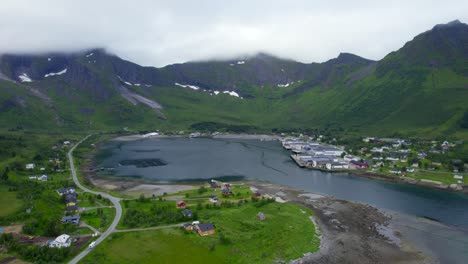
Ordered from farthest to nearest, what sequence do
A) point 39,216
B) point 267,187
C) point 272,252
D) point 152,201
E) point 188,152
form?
1. point 188,152
2. point 267,187
3. point 152,201
4. point 39,216
5. point 272,252

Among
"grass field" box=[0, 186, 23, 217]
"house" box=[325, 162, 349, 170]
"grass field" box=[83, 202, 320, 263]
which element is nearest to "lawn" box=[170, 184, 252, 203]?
"grass field" box=[83, 202, 320, 263]

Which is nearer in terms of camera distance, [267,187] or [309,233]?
[309,233]

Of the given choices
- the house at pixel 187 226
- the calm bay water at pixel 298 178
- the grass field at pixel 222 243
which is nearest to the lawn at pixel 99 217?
the grass field at pixel 222 243

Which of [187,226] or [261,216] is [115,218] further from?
[261,216]

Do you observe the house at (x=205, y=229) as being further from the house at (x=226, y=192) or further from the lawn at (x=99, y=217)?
the house at (x=226, y=192)

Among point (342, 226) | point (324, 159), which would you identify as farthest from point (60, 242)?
point (324, 159)

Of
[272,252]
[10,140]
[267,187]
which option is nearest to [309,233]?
[272,252]

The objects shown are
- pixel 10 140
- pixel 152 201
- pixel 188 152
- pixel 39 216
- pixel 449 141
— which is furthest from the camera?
pixel 188 152

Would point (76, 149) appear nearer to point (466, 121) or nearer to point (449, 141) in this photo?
point (449, 141)
